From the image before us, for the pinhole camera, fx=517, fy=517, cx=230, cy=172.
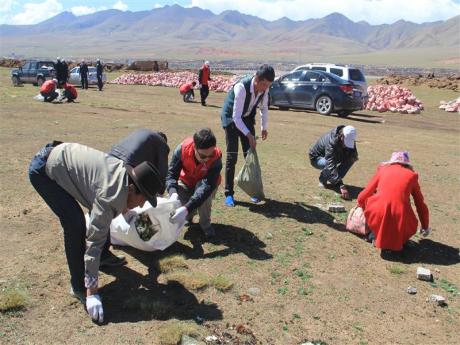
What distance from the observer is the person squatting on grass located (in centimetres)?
624

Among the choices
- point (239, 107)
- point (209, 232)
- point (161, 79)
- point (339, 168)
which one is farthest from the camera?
point (161, 79)

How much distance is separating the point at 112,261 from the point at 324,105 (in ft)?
47.8

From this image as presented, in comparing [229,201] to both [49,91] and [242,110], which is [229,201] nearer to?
[242,110]

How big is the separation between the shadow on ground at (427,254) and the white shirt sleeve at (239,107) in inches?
86.8

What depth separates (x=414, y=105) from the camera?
70.4 ft

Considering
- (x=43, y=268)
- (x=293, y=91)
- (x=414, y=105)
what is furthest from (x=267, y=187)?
(x=414, y=105)

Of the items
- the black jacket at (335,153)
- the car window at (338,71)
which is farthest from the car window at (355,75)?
the black jacket at (335,153)

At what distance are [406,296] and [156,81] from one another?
31.2m

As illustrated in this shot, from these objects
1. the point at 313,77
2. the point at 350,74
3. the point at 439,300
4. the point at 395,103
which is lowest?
the point at 439,300

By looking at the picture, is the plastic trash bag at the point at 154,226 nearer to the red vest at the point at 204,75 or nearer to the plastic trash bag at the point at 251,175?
the plastic trash bag at the point at 251,175

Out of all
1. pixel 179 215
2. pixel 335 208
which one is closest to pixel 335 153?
pixel 335 208

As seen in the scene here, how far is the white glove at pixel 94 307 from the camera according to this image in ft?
12.5

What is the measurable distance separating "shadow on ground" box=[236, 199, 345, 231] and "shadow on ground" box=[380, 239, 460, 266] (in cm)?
83

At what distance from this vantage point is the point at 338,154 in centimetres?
759
